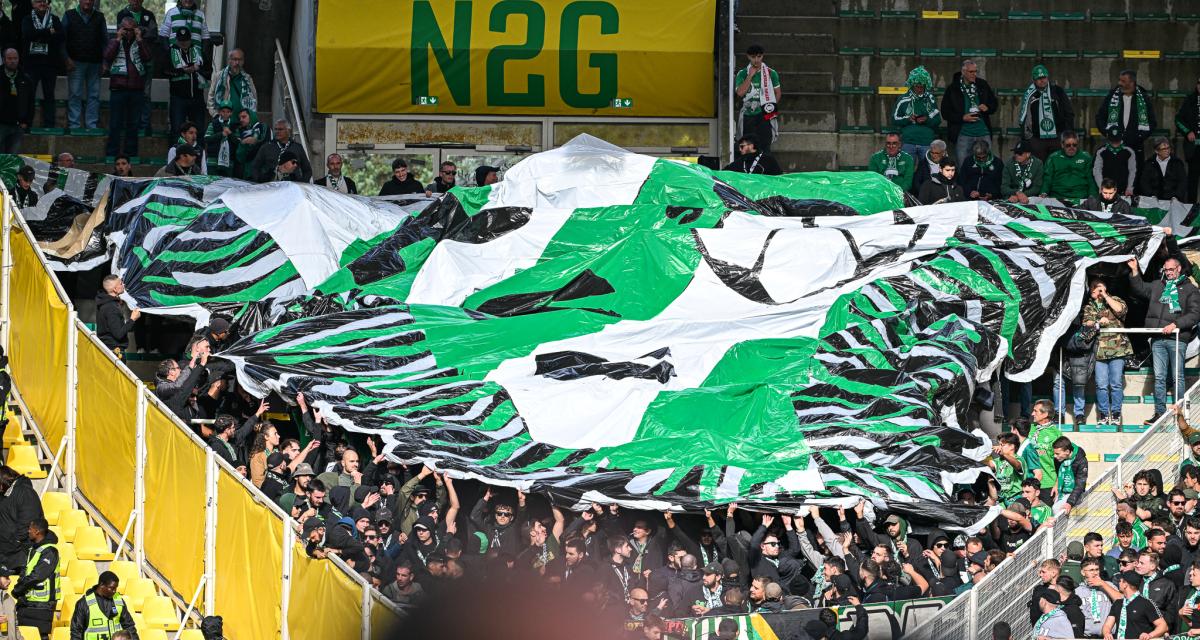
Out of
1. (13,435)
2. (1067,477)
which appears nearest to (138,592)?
(13,435)

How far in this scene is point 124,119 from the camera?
2253 cm

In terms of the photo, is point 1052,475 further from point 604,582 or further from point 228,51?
point 228,51

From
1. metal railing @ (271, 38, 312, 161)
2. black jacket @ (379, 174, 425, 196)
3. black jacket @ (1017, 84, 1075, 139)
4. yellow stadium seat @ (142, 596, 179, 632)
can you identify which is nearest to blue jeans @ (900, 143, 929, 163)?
black jacket @ (1017, 84, 1075, 139)

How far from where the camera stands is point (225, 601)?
1433 cm

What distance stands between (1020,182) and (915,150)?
1.42 meters

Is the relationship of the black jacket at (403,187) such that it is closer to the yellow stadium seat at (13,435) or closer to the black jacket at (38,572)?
the yellow stadium seat at (13,435)

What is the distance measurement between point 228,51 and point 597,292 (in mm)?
8483

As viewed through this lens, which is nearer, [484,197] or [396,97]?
[484,197]

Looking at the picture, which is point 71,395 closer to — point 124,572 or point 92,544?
point 92,544

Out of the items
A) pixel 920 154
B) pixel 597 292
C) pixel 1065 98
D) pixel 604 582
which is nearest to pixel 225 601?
pixel 604 582

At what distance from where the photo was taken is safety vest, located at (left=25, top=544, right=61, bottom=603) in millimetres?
14508

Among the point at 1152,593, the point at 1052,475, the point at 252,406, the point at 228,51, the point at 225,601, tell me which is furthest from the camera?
the point at 228,51

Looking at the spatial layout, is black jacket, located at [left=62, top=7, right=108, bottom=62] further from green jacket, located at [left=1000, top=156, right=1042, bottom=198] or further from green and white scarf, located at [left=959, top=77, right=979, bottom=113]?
green jacket, located at [left=1000, top=156, right=1042, bottom=198]

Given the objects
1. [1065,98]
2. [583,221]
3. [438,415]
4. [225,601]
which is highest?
[1065,98]
